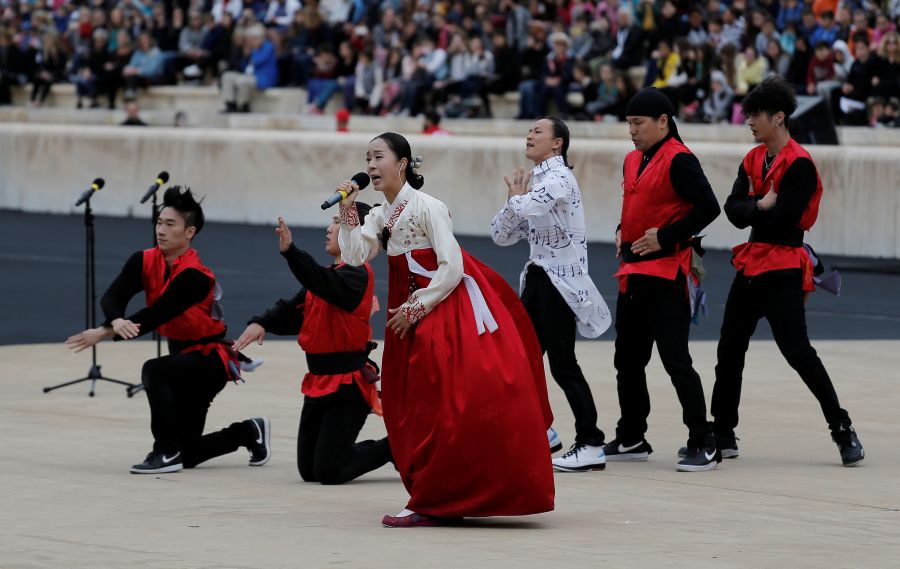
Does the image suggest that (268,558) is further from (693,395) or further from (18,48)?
(18,48)

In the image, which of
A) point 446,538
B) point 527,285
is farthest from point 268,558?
point 527,285

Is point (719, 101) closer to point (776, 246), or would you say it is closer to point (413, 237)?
point (776, 246)

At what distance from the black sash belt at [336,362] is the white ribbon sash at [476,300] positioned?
127cm

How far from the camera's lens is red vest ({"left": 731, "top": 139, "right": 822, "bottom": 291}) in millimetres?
9289

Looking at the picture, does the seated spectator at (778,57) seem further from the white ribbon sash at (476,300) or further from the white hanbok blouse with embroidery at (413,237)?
the white ribbon sash at (476,300)

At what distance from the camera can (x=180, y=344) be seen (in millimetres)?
9320

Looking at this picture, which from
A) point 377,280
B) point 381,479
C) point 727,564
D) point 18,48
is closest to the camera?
point 727,564

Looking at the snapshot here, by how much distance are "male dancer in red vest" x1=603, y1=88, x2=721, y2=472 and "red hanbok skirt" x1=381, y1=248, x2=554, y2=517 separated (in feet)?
5.06

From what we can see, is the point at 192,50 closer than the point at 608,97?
No

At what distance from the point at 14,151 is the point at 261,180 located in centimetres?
520

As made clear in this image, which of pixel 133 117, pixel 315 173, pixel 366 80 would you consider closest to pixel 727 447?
pixel 315 173

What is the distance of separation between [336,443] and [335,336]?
53cm

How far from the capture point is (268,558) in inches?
265

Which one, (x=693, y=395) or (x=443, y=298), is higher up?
(x=443, y=298)
